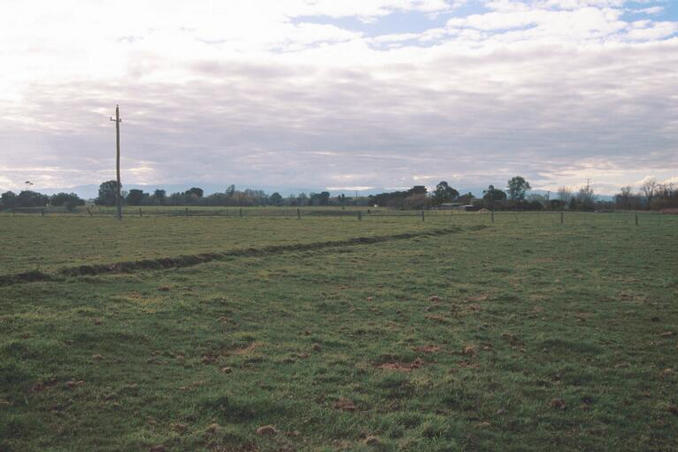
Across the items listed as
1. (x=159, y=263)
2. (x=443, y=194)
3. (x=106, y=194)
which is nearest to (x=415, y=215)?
(x=159, y=263)

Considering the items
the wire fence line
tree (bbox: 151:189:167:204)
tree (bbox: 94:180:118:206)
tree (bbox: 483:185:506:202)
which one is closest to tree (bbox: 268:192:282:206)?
tree (bbox: 151:189:167:204)

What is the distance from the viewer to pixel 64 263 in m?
17.4

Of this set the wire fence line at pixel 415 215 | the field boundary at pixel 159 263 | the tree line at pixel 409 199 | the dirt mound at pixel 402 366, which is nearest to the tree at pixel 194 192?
the tree line at pixel 409 199

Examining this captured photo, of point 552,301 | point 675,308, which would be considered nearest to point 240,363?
point 552,301

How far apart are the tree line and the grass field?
282ft

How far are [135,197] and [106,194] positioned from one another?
7383 millimetres

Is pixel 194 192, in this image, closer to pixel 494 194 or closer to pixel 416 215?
pixel 494 194

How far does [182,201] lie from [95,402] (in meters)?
128

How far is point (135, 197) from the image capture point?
132 meters

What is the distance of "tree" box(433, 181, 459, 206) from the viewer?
124 metres

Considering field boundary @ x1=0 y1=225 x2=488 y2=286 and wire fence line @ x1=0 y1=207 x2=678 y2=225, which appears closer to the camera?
field boundary @ x1=0 y1=225 x2=488 y2=286

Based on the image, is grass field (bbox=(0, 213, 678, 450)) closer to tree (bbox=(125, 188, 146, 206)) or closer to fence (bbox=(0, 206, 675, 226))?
fence (bbox=(0, 206, 675, 226))

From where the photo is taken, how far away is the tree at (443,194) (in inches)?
4887

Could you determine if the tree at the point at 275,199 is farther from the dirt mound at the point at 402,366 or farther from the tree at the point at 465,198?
the dirt mound at the point at 402,366
